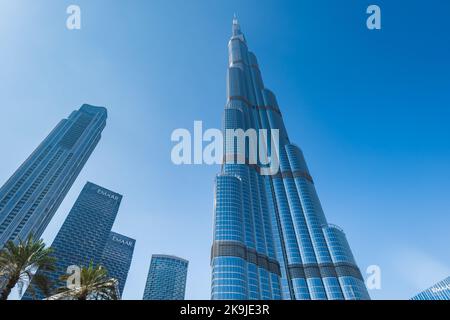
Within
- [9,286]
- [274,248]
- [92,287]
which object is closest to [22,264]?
[9,286]

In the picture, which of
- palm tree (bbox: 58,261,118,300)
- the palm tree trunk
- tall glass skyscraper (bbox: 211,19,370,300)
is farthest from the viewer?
tall glass skyscraper (bbox: 211,19,370,300)

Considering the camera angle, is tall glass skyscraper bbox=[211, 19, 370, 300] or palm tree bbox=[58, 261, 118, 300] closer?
palm tree bbox=[58, 261, 118, 300]

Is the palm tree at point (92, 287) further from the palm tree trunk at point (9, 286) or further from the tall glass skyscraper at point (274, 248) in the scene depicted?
the tall glass skyscraper at point (274, 248)

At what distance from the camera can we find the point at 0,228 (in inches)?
6486

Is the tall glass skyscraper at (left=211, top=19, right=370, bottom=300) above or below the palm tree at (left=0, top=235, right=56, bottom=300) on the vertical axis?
above

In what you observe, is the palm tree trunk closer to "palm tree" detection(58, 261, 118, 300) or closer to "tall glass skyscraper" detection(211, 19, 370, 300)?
"palm tree" detection(58, 261, 118, 300)

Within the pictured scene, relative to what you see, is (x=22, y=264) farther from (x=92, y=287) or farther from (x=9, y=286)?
(x=92, y=287)


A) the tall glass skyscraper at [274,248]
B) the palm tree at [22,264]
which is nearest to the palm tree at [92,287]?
the palm tree at [22,264]

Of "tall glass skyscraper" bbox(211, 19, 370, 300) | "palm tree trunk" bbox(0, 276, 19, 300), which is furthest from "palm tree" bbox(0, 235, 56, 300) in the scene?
"tall glass skyscraper" bbox(211, 19, 370, 300)

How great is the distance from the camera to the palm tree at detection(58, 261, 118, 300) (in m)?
24.7

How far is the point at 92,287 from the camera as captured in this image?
25.6 metres

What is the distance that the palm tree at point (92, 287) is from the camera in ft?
81.1
